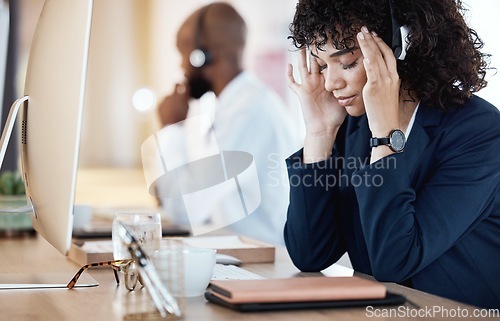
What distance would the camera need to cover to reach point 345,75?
1.67 m

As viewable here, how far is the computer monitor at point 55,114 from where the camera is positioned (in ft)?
3.93

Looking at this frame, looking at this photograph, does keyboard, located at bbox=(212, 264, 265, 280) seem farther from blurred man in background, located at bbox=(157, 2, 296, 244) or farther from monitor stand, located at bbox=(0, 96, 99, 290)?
blurred man in background, located at bbox=(157, 2, 296, 244)

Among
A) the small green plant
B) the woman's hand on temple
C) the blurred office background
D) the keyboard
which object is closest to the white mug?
the keyboard

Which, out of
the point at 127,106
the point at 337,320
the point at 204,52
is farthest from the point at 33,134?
the point at 127,106

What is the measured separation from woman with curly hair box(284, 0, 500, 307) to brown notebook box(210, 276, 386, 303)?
37cm

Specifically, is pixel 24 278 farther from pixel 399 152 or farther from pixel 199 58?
Result: pixel 199 58

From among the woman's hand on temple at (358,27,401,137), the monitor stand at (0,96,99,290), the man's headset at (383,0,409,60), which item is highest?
the man's headset at (383,0,409,60)

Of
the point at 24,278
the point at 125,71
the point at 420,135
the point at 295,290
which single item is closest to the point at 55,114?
the point at 24,278

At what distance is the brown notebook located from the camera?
107 centimetres

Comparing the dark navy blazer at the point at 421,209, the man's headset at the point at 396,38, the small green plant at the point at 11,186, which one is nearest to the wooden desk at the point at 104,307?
the dark navy blazer at the point at 421,209

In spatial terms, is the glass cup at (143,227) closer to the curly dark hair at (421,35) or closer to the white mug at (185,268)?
the white mug at (185,268)

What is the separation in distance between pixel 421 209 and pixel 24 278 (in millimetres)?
802

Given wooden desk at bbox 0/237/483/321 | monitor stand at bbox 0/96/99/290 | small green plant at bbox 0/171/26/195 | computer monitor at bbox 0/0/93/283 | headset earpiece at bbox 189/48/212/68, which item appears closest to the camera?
wooden desk at bbox 0/237/483/321

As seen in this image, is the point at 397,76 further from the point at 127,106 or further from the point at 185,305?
the point at 127,106
